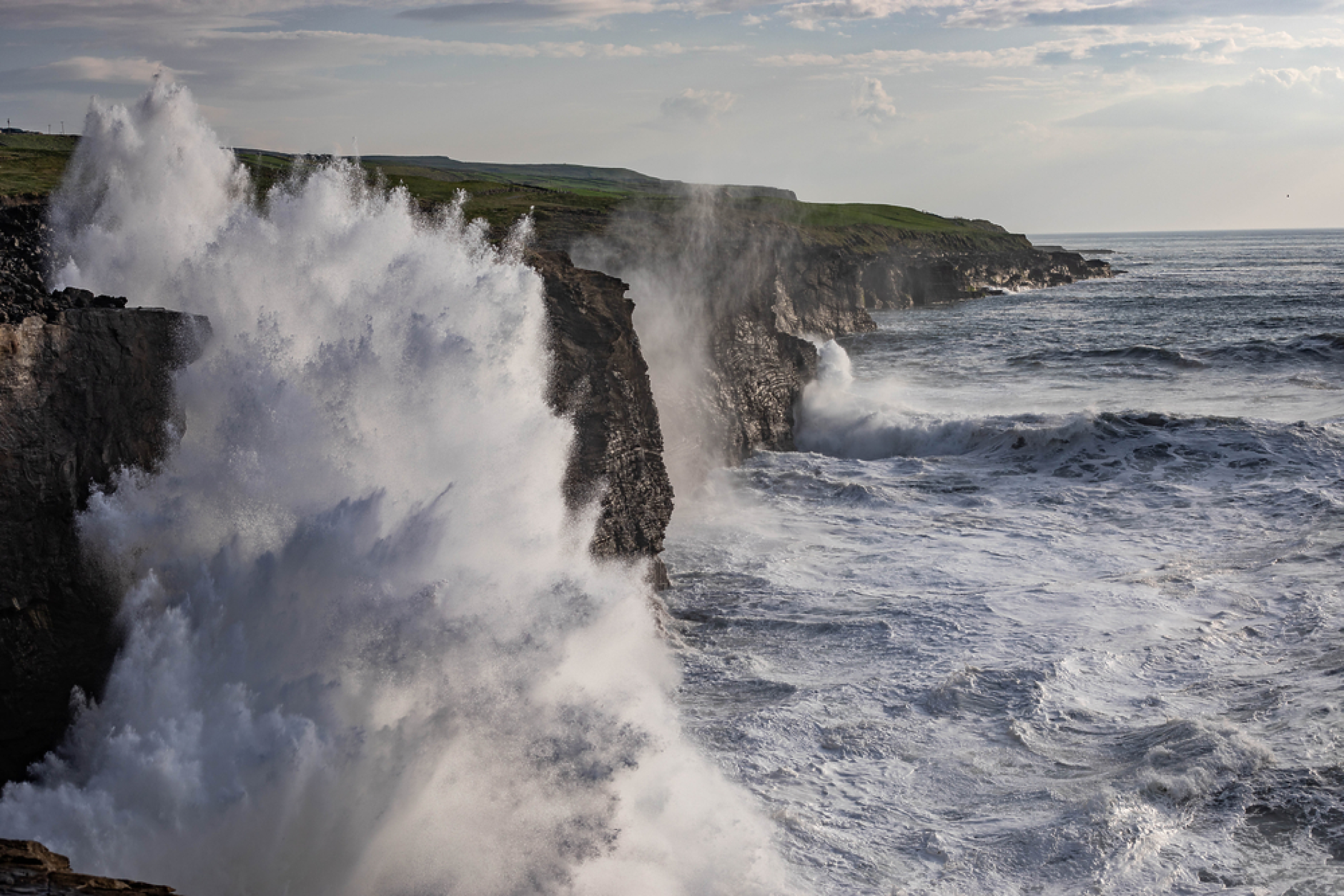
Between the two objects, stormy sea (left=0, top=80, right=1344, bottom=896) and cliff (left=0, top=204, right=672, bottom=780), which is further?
cliff (left=0, top=204, right=672, bottom=780)

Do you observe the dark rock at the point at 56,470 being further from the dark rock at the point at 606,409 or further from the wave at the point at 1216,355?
the wave at the point at 1216,355

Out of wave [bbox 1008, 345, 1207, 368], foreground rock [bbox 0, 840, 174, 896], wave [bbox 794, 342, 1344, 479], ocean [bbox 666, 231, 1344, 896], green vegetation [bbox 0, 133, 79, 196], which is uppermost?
green vegetation [bbox 0, 133, 79, 196]

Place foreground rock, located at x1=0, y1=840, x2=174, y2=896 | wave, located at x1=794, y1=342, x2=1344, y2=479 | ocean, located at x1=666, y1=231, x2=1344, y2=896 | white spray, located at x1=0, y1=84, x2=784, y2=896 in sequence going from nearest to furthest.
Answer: foreground rock, located at x1=0, y1=840, x2=174, y2=896
white spray, located at x1=0, y1=84, x2=784, y2=896
ocean, located at x1=666, y1=231, x2=1344, y2=896
wave, located at x1=794, y1=342, x2=1344, y2=479

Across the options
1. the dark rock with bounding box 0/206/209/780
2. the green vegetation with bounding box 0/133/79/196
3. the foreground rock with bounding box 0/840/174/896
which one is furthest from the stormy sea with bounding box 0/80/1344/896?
the green vegetation with bounding box 0/133/79/196

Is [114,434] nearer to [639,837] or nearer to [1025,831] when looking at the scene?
[639,837]

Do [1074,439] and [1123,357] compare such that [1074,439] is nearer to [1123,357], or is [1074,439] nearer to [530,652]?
[530,652]

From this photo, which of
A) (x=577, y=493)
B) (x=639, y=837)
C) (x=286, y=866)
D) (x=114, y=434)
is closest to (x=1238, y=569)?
(x=577, y=493)

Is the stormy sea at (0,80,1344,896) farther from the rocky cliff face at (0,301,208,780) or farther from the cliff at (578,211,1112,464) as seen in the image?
the cliff at (578,211,1112,464)
